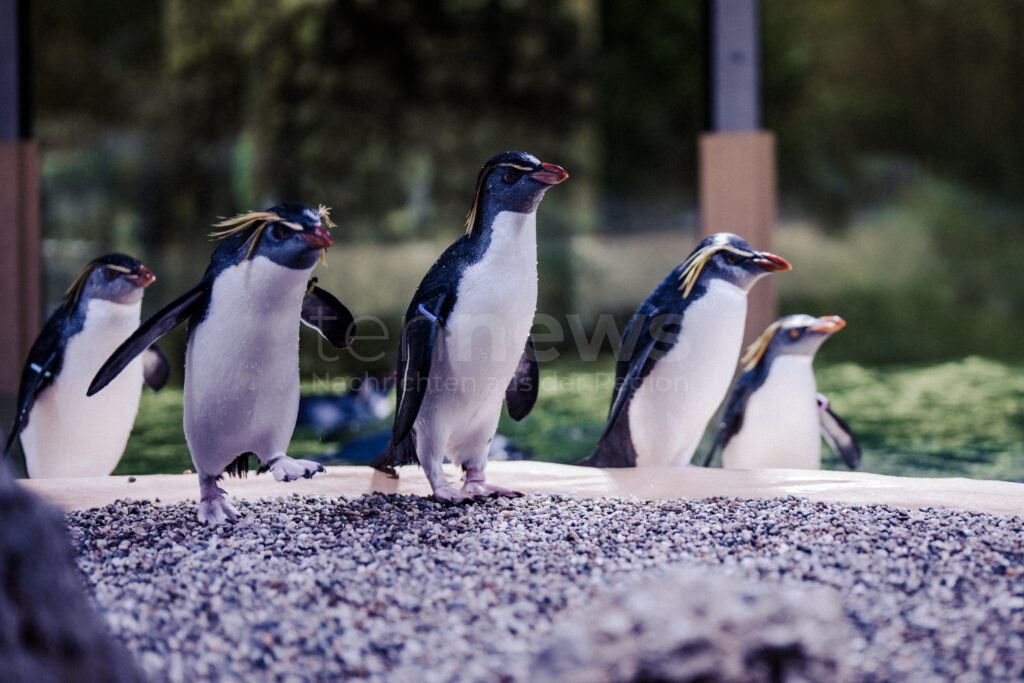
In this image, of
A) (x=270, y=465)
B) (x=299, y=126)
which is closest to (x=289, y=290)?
(x=270, y=465)

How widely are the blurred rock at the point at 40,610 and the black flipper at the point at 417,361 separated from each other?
100 centimetres

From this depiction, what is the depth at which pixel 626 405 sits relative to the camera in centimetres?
256

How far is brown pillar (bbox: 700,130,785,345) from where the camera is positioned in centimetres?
391

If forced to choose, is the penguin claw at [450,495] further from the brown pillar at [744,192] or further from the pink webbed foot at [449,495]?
the brown pillar at [744,192]

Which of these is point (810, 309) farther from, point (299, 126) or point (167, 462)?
point (167, 462)

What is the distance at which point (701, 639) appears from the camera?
3.34 ft

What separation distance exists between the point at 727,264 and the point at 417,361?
102 centimetres

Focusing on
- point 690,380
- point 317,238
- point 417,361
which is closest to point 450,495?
point 417,361

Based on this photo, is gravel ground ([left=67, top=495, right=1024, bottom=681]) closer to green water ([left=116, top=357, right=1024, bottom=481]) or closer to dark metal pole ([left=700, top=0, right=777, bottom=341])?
green water ([left=116, top=357, right=1024, bottom=481])

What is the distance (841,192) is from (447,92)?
322cm

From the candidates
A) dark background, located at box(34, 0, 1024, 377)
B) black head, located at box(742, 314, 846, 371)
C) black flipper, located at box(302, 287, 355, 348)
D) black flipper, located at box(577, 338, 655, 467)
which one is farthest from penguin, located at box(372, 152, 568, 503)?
dark background, located at box(34, 0, 1024, 377)

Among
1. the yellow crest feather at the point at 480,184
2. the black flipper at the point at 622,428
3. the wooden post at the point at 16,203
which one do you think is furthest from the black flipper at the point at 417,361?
the wooden post at the point at 16,203

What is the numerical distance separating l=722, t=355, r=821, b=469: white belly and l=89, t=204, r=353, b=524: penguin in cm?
153

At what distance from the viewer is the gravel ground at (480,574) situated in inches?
50.0
